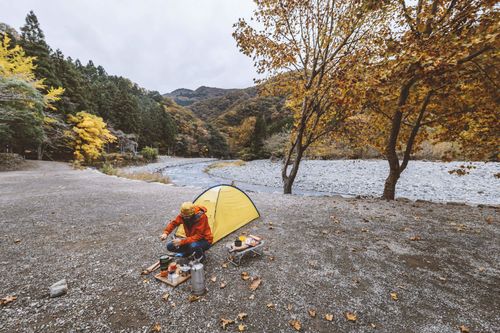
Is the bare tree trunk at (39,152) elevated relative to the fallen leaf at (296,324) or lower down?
elevated

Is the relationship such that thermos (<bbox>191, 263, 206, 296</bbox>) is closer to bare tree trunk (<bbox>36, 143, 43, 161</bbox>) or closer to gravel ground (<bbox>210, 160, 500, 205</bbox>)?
gravel ground (<bbox>210, 160, 500, 205</bbox>)

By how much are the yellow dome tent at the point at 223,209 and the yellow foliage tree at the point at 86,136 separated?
26.5 meters

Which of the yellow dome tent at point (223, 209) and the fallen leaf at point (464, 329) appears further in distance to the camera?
the yellow dome tent at point (223, 209)

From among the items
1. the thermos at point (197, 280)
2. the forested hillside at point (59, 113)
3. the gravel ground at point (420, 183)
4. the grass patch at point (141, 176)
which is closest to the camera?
the thermos at point (197, 280)

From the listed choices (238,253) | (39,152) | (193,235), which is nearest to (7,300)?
(193,235)

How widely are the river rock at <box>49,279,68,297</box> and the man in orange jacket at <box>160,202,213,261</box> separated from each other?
5.62ft

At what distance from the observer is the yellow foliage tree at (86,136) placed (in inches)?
998

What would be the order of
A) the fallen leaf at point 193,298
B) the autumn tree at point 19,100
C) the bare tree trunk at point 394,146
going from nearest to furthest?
the fallen leaf at point 193,298 < the bare tree trunk at point 394,146 < the autumn tree at point 19,100

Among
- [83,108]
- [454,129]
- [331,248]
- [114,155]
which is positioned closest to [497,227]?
[454,129]

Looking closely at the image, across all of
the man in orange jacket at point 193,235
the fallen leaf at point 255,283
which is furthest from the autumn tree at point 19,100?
the fallen leaf at point 255,283

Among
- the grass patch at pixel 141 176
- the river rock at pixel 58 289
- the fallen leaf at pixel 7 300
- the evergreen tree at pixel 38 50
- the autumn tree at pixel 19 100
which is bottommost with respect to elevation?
the grass patch at pixel 141 176

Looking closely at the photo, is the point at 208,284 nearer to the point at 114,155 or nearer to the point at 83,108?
the point at 114,155

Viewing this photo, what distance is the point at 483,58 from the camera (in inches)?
217

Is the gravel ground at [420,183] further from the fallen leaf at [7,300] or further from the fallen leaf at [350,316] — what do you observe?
the fallen leaf at [7,300]
